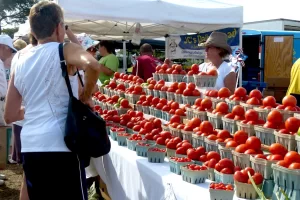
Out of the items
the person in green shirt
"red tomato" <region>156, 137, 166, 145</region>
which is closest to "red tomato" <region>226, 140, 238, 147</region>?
"red tomato" <region>156, 137, 166, 145</region>

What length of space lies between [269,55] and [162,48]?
10184mm

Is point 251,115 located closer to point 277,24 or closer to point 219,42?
point 219,42

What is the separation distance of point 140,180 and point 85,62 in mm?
1135

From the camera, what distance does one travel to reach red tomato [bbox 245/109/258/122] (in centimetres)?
258

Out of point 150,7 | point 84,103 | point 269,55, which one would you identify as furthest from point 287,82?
point 84,103

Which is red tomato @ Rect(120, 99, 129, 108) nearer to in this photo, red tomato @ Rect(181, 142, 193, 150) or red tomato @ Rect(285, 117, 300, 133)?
red tomato @ Rect(181, 142, 193, 150)

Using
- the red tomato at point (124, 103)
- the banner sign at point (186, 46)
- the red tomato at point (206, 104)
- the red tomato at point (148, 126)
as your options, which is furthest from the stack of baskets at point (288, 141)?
the banner sign at point (186, 46)

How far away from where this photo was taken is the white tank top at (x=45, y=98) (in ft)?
7.13

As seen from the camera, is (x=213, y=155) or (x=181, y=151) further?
(x=181, y=151)

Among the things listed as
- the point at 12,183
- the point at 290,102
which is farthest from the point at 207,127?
the point at 12,183

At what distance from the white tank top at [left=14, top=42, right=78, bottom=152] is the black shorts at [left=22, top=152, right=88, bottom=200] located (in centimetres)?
5

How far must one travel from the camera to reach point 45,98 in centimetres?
220

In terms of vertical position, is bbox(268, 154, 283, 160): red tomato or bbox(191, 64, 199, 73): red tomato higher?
bbox(191, 64, 199, 73): red tomato

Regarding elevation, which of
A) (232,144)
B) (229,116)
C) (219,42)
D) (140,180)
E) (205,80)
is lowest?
(140,180)
